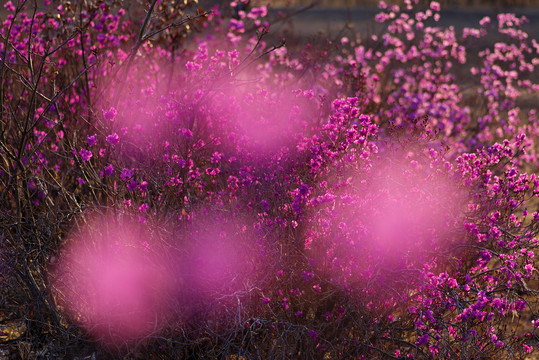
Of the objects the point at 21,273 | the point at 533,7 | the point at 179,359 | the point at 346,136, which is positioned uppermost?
the point at 346,136

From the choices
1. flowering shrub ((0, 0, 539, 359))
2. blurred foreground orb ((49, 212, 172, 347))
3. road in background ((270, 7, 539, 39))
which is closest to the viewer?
flowering shrub ((0, 0, 539, 359))

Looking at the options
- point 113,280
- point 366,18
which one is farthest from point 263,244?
point 366,18

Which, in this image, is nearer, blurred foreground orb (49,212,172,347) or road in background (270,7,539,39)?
blurred foreground orb (49,212,172,347)

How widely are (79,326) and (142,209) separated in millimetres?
1020

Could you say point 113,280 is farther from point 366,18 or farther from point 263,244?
point 366,18

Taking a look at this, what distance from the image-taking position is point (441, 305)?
348 cm

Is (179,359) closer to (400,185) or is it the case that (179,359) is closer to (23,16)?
(400,185)

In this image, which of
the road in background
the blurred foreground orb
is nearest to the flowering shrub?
the blurred foreground orb

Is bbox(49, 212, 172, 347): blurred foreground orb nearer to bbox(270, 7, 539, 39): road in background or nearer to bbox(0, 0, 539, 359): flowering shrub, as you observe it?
bbox(0, 0, 539, 359): flowering shrub

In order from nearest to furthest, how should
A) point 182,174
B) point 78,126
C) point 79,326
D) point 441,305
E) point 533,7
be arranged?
1. point 441,305
2. point 79,326
3. point 182,174
4. point 78,126
5. point 533,7

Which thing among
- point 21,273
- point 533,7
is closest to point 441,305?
point 21,273

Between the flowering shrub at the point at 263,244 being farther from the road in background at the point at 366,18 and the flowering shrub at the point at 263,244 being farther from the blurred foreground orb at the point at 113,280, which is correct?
the road in background at the point at 366,18

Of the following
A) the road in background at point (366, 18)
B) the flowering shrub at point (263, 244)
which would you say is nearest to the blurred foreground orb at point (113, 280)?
the flowering shrub at point (263, 244)

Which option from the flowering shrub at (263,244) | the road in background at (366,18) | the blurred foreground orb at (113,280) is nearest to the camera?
the flowering shrub at (263,244)
